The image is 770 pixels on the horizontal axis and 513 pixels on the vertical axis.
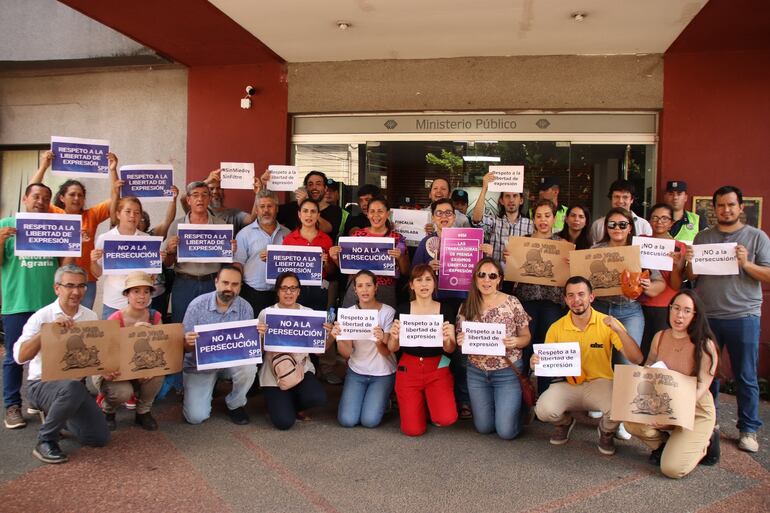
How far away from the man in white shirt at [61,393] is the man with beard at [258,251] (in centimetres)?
153

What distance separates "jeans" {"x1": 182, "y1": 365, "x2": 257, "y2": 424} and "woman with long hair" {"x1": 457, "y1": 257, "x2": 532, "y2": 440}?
1.90 meters

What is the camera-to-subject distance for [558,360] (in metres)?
4.36

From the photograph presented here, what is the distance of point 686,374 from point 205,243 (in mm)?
4147

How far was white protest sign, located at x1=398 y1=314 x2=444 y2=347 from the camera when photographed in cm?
472

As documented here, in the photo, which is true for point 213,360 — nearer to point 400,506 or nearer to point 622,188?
point 400,506

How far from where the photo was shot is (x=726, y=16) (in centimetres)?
586

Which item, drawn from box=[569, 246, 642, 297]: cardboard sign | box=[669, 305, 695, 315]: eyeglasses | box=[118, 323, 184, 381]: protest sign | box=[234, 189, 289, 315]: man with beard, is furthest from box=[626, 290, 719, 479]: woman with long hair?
box=[118, 323, 184, 381]: protest sign

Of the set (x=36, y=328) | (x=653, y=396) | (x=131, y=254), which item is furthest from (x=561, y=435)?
(x=36, y=328)

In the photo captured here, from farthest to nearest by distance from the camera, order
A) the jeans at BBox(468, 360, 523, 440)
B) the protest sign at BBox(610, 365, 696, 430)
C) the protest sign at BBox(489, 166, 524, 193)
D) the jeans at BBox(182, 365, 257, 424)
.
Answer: the protest sign at BBox(489, 166, 524, 193) < the jeans at BBox(182, 365, 257, 424) < the jeans at BBox(468, 360, 523, 440) < the protest sign at BBox(610, 365, 696, 430)

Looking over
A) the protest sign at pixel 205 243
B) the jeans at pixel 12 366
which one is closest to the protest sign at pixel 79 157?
the protest sign at pixel 205 243

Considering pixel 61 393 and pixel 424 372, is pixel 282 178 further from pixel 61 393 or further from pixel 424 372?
pixel 61 393

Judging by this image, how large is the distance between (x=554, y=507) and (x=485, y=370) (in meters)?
1.38

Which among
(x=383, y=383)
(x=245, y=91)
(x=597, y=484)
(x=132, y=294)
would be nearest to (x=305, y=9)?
(x=245, y=91)

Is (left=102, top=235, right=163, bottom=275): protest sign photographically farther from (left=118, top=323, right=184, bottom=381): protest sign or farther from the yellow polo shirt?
the yellow polo shirt
